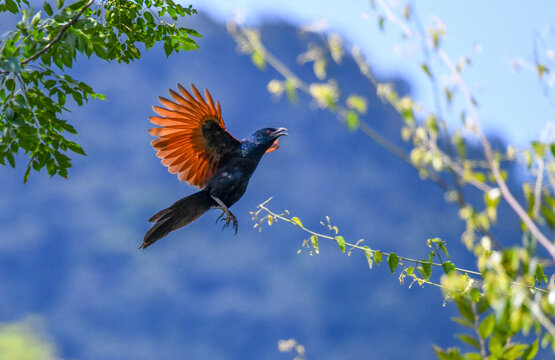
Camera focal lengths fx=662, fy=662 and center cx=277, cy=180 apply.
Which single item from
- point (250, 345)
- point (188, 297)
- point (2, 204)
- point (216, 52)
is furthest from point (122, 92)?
point (250, 345)

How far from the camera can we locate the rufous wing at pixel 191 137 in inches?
70.7

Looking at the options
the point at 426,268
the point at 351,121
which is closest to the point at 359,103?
the point at 351,121

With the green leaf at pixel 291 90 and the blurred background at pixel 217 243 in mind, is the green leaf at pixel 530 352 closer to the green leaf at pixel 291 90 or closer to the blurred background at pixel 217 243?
the green leaf at pixel 291 90

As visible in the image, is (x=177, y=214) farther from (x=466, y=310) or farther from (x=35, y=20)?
(x=466, y=310)

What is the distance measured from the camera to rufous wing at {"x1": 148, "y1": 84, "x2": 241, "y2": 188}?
1796 millimetres

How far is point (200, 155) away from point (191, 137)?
7 centimetres

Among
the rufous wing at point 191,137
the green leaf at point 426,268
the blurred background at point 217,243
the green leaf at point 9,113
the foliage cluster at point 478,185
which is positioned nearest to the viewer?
the foliage cluster at point 478,185

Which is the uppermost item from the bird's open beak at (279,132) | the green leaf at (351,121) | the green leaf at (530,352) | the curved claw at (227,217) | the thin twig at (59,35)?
the bird's open beak at (279,132)

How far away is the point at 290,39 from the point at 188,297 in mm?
9572

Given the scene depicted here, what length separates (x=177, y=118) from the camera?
181cm

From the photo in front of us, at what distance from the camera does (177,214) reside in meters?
1.85

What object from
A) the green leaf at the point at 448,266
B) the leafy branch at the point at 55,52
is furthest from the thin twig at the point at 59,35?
the green leaf at the point at 448,266

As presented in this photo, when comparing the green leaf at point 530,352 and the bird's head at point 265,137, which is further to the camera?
the bird's head at point 265,137

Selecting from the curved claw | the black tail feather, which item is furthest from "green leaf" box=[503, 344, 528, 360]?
the black tail feather
